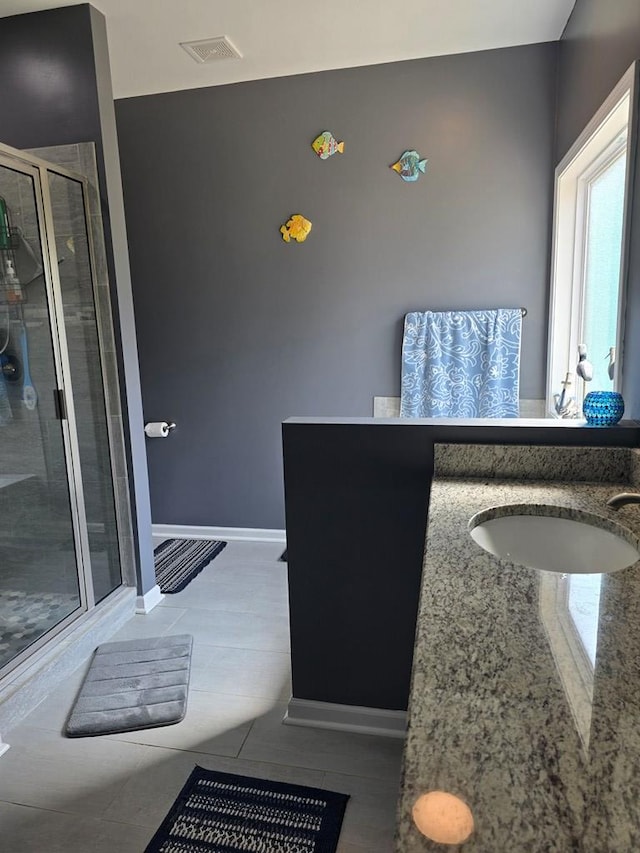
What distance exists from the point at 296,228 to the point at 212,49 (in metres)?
0.92

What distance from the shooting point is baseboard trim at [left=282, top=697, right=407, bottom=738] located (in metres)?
1.85

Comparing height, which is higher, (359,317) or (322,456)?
(359,317)

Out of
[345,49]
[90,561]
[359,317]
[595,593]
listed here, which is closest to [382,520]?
[595,593]

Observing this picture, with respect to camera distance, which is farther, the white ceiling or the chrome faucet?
the white ceiling

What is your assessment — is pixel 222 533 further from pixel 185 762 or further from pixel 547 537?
pixel 547 537

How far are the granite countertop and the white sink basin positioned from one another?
0.46ft

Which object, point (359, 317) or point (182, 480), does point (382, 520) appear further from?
point (182, 480)

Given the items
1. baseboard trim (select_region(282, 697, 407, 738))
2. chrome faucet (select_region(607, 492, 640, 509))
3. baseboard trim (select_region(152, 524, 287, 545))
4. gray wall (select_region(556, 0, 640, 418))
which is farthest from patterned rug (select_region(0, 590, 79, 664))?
gray wall (select_region(556, 0, 640, 418))

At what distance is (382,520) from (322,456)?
272 millimetres

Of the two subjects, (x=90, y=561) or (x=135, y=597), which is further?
(x=135, y=597)

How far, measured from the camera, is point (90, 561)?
2566mm

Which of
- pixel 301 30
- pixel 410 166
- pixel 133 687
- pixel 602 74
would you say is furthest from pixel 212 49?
pixel 133 687

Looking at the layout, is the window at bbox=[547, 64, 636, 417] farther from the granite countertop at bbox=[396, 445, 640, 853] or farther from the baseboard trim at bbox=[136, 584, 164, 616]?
the baseboard trim at bbox=[136, 584, 164, 616]

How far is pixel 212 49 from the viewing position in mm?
2748
